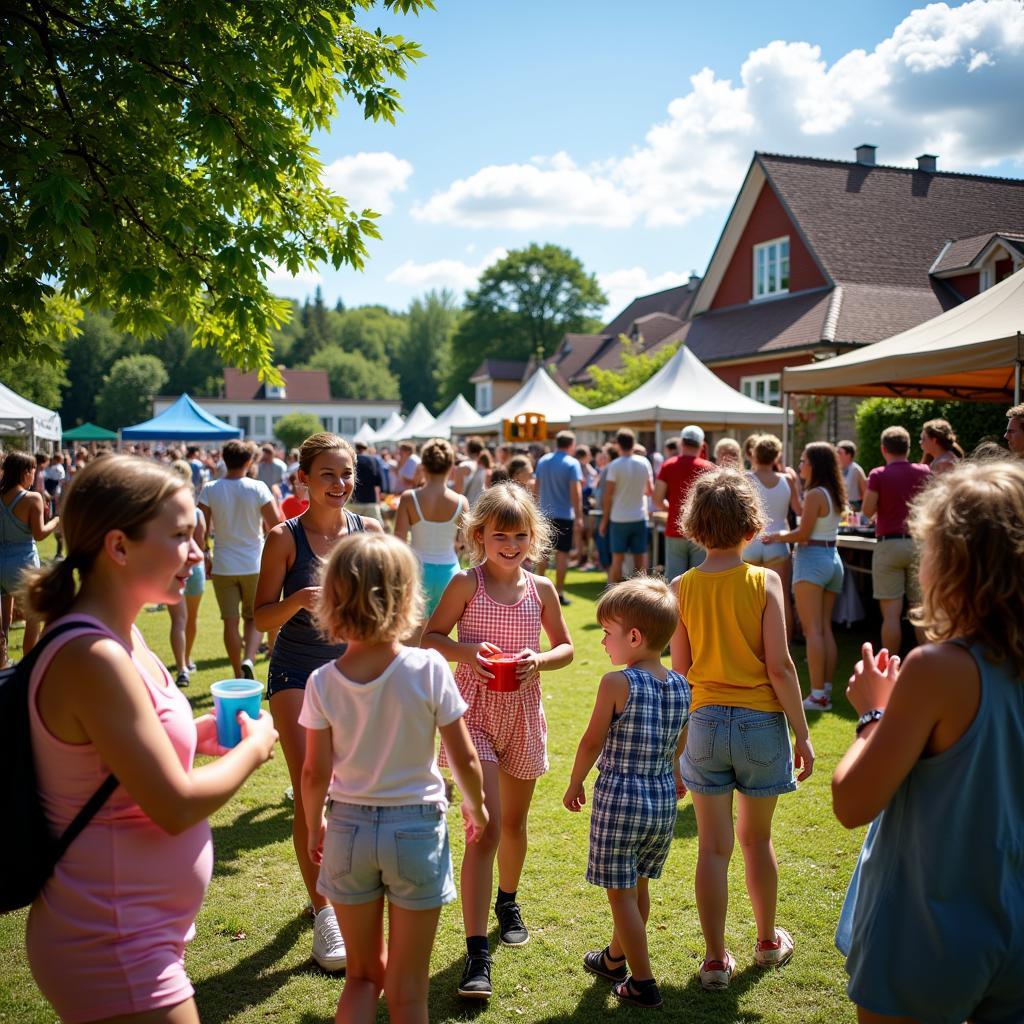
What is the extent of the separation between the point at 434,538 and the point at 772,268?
21.2 metres

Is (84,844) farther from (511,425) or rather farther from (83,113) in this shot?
(511,425)

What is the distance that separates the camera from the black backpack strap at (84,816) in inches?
71.6

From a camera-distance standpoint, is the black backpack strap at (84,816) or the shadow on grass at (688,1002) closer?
the black backpack strap at (84,816)

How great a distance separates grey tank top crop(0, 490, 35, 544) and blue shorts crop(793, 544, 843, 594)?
6906 millimetres

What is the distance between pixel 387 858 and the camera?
2412 mm

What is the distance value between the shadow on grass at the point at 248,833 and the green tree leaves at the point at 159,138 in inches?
133

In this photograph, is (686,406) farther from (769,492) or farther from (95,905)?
(95,905)

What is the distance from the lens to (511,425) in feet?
66.0

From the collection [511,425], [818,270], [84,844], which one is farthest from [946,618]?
[818,270]

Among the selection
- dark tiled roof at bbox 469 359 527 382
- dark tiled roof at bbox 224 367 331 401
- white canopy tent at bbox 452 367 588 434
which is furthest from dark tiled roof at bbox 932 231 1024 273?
dark tiled roof at bbox 224 367 331 401

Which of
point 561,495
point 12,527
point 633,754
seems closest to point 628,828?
point 633,754

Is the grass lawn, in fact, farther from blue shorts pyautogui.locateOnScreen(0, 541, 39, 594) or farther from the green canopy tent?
the green canopy tent

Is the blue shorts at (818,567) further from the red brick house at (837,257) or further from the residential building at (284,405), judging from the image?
the residential building at (284,405)

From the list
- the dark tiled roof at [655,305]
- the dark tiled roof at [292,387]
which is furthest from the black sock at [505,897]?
the dark tiled roof at [292,387]
